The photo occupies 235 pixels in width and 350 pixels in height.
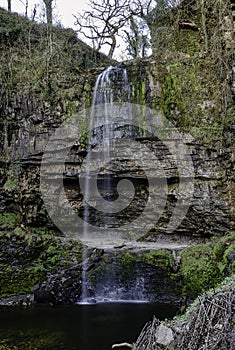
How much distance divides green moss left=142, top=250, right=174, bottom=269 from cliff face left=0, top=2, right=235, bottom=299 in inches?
52.1

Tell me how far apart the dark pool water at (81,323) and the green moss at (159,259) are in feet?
2.65

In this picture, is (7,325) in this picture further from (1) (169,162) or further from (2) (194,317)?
(1) (169,162)

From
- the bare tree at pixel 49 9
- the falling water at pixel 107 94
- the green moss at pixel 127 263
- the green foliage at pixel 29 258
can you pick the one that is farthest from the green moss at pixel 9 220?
the bare tree at pixel 49 9

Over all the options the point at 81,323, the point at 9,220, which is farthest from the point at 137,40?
the point at 81,323

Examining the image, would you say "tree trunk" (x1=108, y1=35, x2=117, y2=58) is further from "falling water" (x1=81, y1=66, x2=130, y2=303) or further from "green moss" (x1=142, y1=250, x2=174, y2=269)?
"green moss" (x1=142, y1=250, x2=174, y2=269)

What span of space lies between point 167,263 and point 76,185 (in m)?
3.20

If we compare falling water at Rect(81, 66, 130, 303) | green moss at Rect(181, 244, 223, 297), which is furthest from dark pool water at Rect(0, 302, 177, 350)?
falling water at Rect(81, 66, 130, 303)

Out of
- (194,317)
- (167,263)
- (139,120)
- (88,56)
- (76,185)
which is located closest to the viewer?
(194,317)

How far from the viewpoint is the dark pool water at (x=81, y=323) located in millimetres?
4918

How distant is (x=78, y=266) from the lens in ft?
24.3

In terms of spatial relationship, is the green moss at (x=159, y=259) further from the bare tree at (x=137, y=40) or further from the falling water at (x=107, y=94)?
the bare tree at (x=137, y=40)

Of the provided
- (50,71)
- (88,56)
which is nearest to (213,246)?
(50,71)

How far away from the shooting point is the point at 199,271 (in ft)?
21.8

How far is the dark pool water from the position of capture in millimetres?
4918
